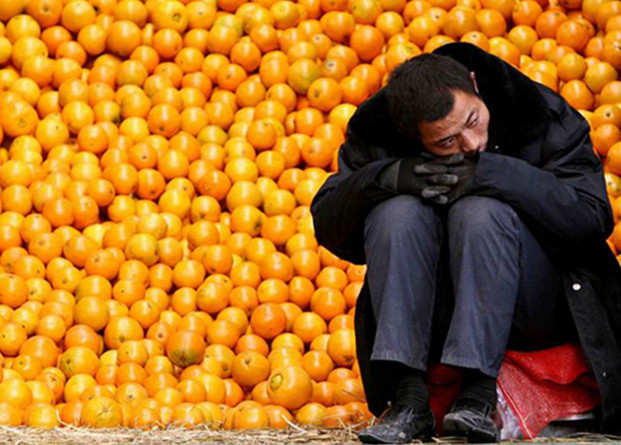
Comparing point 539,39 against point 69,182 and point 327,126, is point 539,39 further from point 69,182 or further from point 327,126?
point 69,182

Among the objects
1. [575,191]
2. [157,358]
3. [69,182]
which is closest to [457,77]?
[575,191]

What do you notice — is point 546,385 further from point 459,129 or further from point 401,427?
point 459,129

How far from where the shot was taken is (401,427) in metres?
2.62

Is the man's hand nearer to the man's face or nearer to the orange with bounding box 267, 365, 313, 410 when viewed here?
the man's face

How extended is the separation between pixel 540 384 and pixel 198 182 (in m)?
2.35

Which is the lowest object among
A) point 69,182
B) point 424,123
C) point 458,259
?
point 458,259

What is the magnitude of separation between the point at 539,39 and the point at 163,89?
5.88 feet

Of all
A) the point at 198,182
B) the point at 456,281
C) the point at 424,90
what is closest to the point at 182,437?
the point at 456,281

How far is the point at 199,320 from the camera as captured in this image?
435 centimetres

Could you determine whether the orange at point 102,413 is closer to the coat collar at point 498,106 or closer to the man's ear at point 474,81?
the coat collar at point 498,106

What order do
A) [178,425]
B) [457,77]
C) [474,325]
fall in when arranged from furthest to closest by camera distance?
[178,425]
[457,77]
[474,325]

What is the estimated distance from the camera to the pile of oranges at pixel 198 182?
4.07 meters

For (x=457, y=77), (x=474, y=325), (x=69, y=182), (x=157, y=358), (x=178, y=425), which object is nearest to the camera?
(x=474, y=325)

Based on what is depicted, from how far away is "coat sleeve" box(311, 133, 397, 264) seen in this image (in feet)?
9.41
